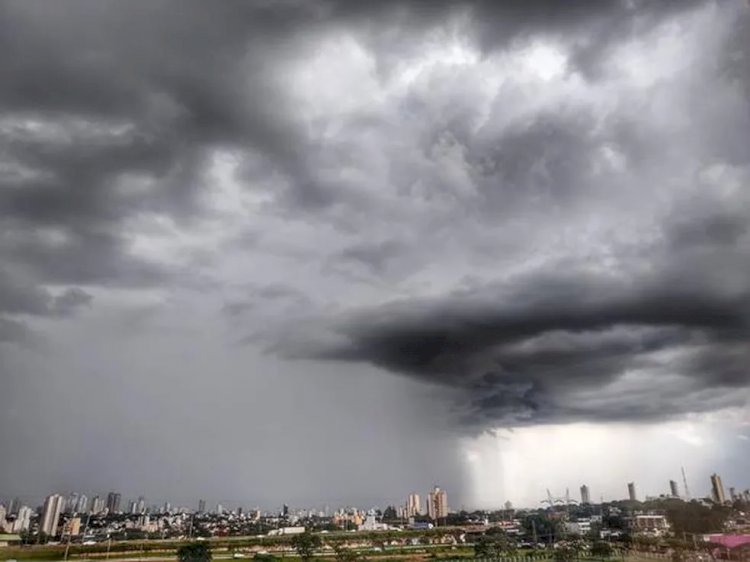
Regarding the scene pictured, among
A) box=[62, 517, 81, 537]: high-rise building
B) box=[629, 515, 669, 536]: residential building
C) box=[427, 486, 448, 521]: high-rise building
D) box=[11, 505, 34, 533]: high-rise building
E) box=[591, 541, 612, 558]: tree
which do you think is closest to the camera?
box=[591, 541, 612, 558]: tree

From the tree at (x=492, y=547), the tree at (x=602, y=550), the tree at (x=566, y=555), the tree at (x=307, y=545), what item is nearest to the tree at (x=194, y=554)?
the tree at (x=307, y=545)

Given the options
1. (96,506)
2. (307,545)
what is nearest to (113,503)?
(96,506)

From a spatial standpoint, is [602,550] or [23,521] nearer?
[602,550]

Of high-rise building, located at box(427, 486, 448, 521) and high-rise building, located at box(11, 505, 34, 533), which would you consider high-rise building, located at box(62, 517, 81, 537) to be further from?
high-rise building, located at box(427, 486, 448, 521)

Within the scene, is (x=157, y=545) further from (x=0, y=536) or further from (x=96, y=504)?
(x=96, y=504)

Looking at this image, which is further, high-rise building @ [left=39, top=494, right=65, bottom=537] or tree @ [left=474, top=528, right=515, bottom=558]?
high-rise building @ [left=39, top=494, right=65, bottom=537]

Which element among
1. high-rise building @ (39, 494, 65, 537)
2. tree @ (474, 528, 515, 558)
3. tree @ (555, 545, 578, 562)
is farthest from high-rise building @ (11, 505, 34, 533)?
tree @ (555, 545, 578, 562)

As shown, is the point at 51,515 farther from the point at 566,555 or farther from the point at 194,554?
the point at 566,555
